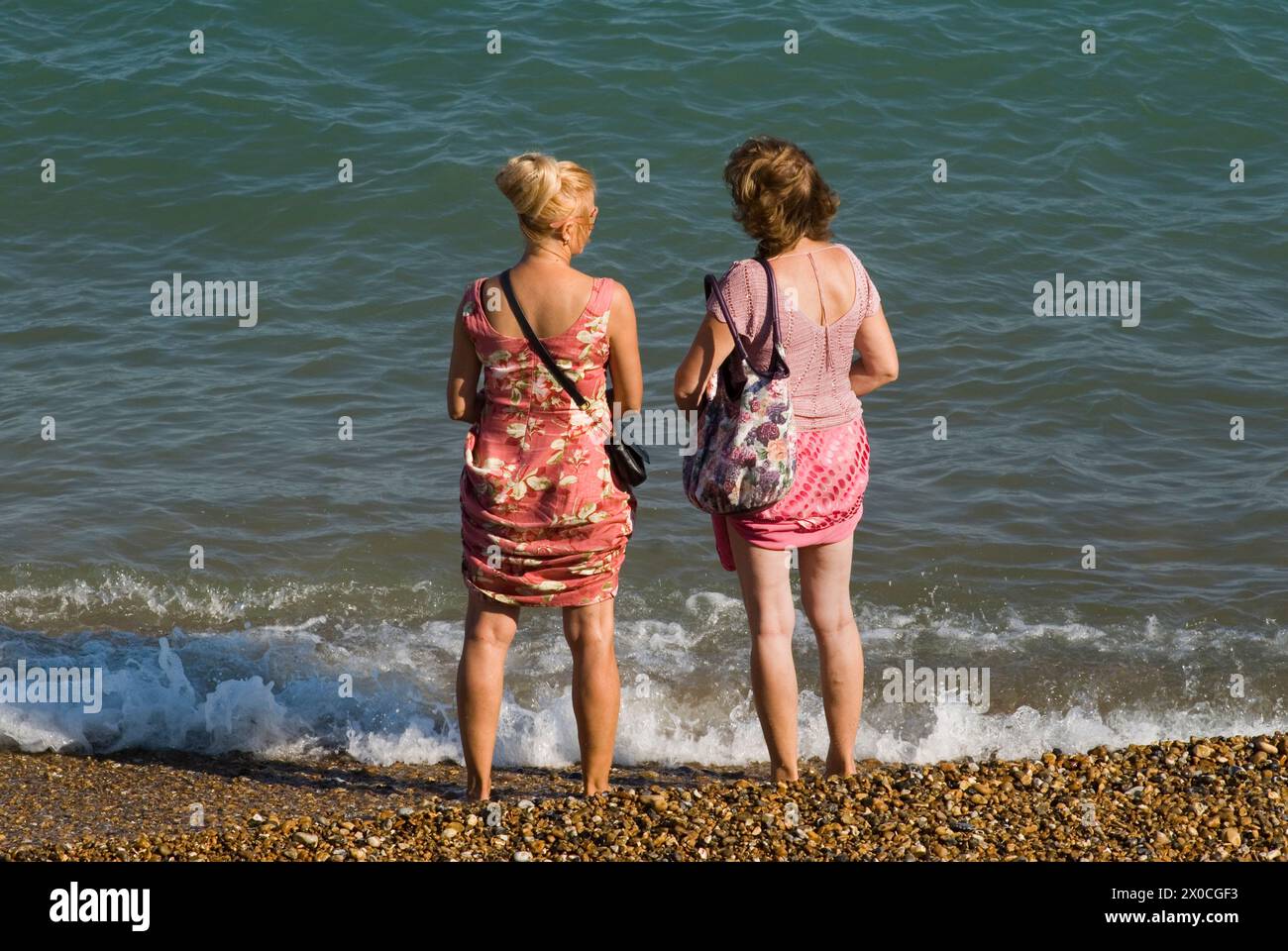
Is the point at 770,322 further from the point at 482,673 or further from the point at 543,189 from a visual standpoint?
the point at 482,673

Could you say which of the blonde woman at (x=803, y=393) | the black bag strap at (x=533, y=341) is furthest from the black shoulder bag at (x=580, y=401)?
the blonde woman at (x=803, y=393)

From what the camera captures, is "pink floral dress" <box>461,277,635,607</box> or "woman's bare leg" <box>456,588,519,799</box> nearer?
"pink floral dress" <box>461,277,635,607</box>

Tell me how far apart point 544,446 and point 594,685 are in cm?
77

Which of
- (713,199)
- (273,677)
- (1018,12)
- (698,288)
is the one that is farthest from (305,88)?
(273,677)

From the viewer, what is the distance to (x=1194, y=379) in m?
8.16

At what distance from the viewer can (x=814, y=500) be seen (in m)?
3.95

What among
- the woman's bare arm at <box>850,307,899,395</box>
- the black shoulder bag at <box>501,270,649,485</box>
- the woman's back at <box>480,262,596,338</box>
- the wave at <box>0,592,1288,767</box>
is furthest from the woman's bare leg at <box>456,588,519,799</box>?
the woman's bare arm at <box>850,307,899,395</box>

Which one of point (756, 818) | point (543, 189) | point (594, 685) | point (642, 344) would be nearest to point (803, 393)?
point (543, 189)

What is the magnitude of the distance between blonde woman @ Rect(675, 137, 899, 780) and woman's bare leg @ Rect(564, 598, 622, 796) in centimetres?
42

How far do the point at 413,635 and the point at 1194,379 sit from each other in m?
4.88

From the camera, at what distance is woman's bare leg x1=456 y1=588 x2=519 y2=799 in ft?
13.3

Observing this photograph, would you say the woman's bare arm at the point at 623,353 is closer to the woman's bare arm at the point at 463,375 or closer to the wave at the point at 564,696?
the woman's bare arm at the point at 463,375

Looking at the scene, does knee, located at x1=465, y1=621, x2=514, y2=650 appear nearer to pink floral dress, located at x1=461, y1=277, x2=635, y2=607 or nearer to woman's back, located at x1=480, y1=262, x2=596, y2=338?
pink floral dress, located at x1=461, y1=277, x2=635, y2=607

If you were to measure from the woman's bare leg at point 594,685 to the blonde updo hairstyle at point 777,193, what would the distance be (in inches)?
45.4
